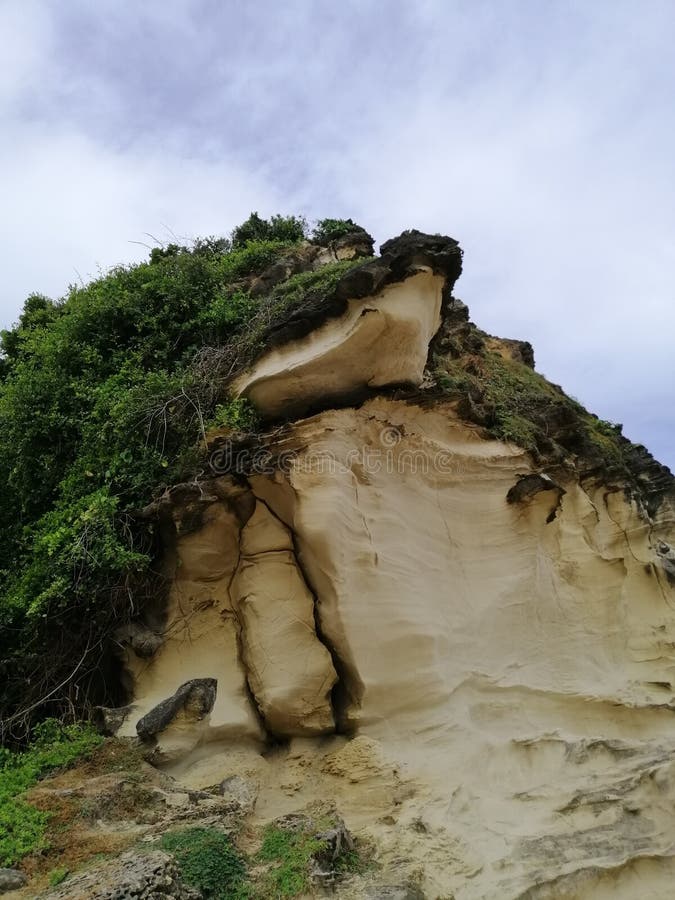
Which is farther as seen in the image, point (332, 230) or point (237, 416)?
point (332, 230)

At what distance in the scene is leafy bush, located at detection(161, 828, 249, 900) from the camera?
468 centimetres

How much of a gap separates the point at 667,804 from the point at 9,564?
24.2 ft

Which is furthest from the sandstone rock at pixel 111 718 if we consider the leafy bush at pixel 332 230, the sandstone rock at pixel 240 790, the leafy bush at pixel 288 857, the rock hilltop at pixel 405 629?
the leafy bush at pixel 332 230

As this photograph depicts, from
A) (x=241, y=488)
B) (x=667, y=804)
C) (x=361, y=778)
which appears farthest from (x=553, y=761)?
(x=241, y=488)

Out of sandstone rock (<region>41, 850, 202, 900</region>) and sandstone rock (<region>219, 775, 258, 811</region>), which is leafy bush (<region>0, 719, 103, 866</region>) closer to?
sandstone rock (<region>41, 850, 202, 900</region>)

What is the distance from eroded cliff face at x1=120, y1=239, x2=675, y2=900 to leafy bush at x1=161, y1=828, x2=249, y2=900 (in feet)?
2.84

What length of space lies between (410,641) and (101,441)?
14.1ft

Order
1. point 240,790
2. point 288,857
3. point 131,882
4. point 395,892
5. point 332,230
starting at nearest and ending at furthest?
point 131,882, point 395,892, point 288,857, point 240,790, point 332,230

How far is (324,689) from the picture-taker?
7043mm

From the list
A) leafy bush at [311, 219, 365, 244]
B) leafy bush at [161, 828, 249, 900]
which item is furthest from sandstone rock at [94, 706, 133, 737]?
leafy bush at [311, 219, 365, 244]

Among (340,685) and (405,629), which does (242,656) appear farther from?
(405,629)

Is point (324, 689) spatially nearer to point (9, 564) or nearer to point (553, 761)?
point (553, 761)

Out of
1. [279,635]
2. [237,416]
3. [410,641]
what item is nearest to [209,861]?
[279,635]

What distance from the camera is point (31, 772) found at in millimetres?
6297
